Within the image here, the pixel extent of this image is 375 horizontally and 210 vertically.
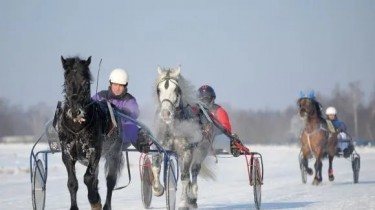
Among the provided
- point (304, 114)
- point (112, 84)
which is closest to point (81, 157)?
point (112, 84)

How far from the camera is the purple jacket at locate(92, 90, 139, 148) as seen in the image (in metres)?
11.4

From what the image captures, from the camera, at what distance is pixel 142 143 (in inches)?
446

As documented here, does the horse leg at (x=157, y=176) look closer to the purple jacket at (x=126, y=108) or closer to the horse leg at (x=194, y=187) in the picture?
the purple jacket at (x=126, y=108)

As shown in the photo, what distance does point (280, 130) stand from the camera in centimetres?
13075

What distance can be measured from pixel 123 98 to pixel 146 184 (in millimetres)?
1667

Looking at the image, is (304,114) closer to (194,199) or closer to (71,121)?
(194,199)

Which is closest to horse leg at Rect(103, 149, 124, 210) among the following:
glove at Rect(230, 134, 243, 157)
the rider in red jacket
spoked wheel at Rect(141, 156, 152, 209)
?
spoked wheel at Rect(141, 156, 152, 209)

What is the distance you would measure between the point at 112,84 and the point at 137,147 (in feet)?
3.30

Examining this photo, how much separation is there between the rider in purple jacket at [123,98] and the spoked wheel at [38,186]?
1378 millimetres

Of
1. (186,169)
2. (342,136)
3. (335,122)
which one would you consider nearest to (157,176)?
(186,169)

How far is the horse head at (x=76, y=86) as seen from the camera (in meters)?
8.78

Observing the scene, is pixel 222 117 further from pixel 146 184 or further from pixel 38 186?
pixel 38 186

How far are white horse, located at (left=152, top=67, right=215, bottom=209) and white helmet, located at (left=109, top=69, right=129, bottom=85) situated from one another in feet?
1.59

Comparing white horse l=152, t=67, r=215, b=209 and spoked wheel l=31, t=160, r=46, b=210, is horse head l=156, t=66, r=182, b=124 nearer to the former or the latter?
white horse l=152, t=67, r=215, b=209
